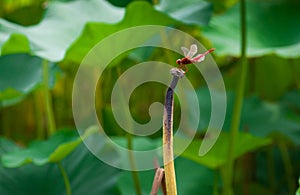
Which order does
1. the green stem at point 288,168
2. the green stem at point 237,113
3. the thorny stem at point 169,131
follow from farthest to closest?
the green stem at point 288,168 → the green stem at point 237,113 → the thorny stem at point 169,131

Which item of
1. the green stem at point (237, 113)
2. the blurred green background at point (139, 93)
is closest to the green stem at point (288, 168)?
the blurred green background at point (139, 93)

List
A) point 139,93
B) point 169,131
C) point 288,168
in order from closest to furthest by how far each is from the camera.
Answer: point 169,131 → point 288,168 → point 139,93

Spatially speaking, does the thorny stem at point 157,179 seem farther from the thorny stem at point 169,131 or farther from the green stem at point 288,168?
the green stem at point 288,168

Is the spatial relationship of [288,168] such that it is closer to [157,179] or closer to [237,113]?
[237,113]

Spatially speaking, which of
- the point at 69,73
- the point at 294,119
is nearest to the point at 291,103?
the point at 294,119

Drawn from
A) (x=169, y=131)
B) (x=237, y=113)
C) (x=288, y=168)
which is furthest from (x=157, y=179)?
(x=288, y=168)

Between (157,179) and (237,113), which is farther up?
(157,179)
